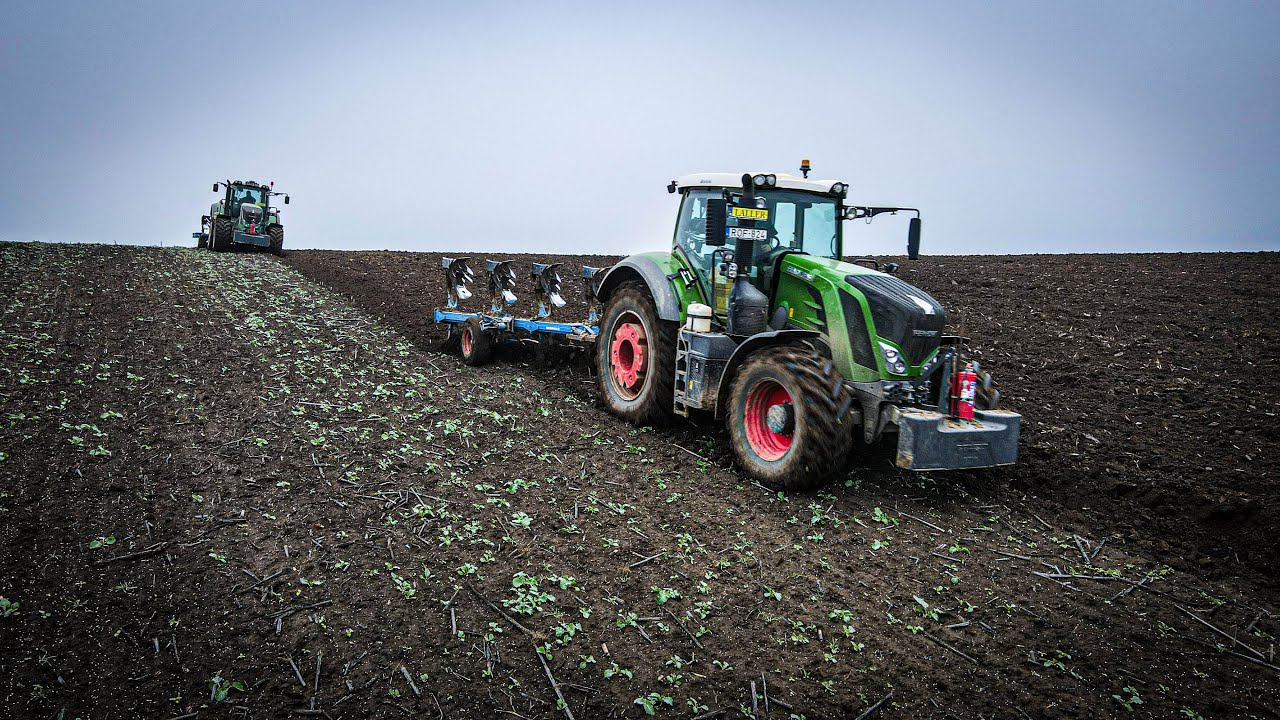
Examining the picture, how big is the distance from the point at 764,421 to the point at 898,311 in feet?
4.56

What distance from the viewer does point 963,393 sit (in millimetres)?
6137

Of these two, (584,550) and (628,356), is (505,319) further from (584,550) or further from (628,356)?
(584,550)

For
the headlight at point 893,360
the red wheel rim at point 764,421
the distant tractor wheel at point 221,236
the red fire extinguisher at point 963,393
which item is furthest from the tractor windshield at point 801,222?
the distant tractor wheel at point 221,236

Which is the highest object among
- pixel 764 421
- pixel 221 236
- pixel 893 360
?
pixel 221 236

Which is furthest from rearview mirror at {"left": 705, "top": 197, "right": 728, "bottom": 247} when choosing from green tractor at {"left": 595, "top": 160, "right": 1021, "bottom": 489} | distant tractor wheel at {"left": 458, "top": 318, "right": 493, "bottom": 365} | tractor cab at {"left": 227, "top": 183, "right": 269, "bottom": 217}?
tractor cab at {"left": 227, "top": 183, "right": 269, "bottom": 217}

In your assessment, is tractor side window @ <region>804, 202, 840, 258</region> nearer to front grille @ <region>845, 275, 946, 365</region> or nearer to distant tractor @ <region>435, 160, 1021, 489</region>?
distant tractor @ <region>435, 160, 1021, 489</region>

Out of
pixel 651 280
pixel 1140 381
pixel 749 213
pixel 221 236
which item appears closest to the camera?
pixel 749 213

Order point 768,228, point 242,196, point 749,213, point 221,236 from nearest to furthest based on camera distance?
1. point 749,213
2. point 768,228
3. point 221,236
4. point 242,196

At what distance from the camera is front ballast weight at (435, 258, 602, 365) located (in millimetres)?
9445

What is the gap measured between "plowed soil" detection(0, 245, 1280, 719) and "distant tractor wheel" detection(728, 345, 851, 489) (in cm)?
25

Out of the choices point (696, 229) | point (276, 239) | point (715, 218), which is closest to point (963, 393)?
point (715, 218)

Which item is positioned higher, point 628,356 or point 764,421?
point 628,356

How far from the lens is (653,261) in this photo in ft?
26.1

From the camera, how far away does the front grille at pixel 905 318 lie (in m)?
6.03
